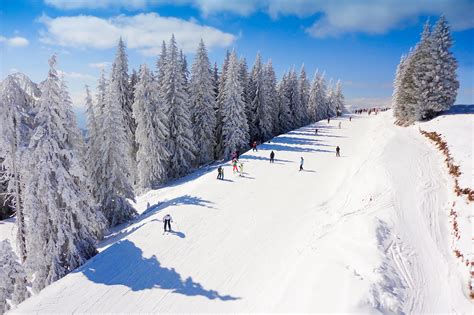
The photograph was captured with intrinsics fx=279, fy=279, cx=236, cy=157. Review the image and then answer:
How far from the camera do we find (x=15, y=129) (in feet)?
Answer: 44.5

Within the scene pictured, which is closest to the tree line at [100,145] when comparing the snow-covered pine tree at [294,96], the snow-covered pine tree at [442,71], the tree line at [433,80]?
the snow-covered pine tree at [294,96]

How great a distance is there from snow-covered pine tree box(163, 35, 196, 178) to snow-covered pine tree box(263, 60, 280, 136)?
18305 mm

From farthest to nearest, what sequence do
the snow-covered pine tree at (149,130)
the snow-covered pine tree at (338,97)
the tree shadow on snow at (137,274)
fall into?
the snow-covered pine tree at (338,97) → the snow-covered pine tree at (149,130) → the tree shadow on snow at (137,274)

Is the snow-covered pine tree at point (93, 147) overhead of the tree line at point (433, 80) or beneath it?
beneath

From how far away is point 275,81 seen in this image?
53125 mm

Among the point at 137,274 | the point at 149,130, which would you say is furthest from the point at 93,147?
the point at 137,274

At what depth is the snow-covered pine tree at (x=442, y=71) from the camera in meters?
36.1

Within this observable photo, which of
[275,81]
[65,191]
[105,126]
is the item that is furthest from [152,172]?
[275,81]

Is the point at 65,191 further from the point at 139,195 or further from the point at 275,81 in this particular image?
the point at 275,81

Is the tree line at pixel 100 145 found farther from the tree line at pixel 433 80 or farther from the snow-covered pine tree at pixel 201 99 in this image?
the tree line at pixel 433 80

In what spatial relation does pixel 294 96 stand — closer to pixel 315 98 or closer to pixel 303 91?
pixel 303 91

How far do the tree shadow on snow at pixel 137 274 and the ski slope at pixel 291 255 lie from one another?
0.05 metres

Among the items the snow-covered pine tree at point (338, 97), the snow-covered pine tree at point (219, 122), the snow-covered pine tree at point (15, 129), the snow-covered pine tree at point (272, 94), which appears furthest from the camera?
the snow-covered pine tree at point (338, 97)

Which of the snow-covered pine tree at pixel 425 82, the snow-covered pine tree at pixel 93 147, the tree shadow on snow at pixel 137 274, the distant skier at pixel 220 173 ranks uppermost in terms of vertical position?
the snow-covered pine tree at pixel 425 82
